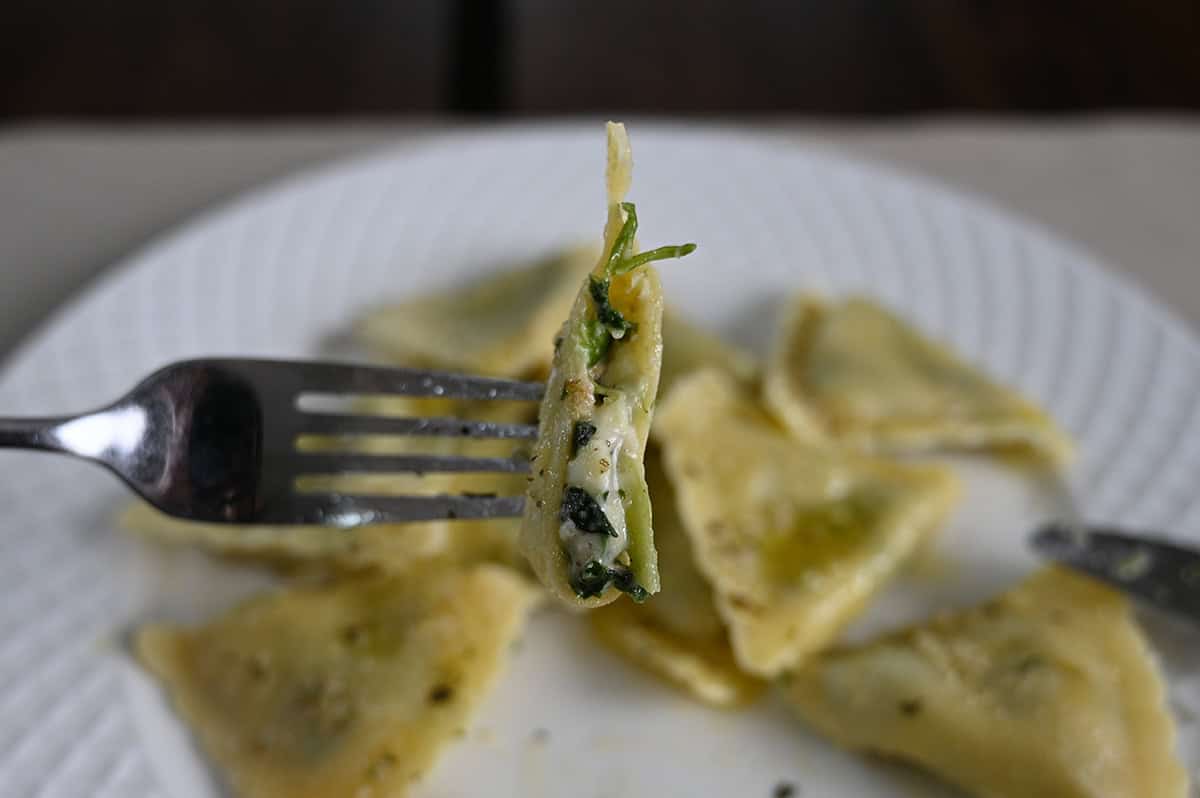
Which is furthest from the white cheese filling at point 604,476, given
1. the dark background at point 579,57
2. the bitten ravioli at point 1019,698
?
the dark background at point 579,57

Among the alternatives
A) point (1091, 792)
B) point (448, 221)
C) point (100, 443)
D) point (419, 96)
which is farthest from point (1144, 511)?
point (419, 96)

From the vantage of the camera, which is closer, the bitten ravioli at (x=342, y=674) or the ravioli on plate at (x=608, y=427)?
the ravioli on plate at (x=608, y=427)

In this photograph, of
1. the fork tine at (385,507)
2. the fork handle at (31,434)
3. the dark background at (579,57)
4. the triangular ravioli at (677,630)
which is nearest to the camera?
the fork handle at (31,434)

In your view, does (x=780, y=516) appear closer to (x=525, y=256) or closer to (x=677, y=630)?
(x=677, y=630)

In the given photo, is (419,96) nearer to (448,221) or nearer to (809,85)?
(448,221)

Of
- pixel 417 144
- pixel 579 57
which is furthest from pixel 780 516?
pixel 579 57

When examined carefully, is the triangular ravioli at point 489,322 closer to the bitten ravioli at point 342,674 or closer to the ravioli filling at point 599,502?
the bitten ravioli at point 342,674

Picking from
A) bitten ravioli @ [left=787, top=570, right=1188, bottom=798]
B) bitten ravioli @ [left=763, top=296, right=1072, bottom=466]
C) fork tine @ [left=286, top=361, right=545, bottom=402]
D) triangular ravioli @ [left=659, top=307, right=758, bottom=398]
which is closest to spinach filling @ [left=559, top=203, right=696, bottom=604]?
fork tine @ [left=286, top=361, right=545, bottom=402]

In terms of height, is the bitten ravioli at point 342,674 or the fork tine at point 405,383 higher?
the fork tine at point 405,383
